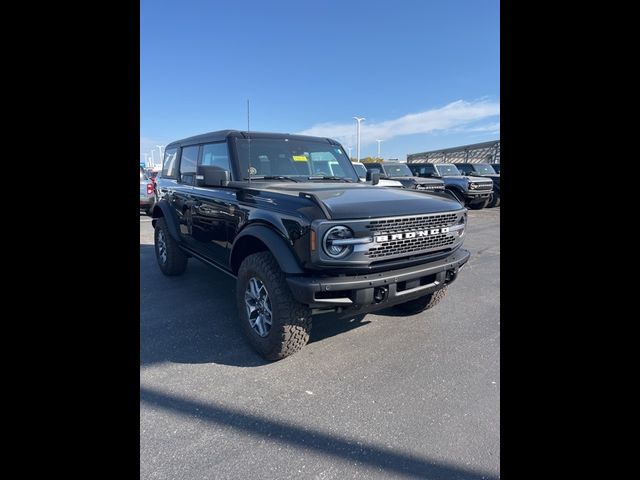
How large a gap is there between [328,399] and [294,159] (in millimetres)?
2668

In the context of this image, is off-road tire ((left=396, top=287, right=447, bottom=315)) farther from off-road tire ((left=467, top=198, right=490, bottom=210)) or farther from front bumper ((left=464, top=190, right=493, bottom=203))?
off-road tire ((left=467, top=198, right=490, bottom=210))

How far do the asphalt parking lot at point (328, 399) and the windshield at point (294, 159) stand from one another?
1662mm

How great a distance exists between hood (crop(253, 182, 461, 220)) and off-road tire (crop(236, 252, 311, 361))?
64 centimetres

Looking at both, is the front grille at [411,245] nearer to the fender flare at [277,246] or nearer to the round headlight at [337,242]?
the round headlight at [337,242]

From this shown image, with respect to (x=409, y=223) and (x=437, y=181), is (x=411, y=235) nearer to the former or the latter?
(x=409, y=223)

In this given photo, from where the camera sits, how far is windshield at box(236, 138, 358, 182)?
12.7ft

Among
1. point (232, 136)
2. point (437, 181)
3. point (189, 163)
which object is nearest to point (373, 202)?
point (232, 136)

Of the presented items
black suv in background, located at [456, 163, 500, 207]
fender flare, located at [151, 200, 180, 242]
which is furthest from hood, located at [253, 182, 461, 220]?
black suv in background, located at [456, 163, 500, 207]

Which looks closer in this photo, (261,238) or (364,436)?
(364,436)
